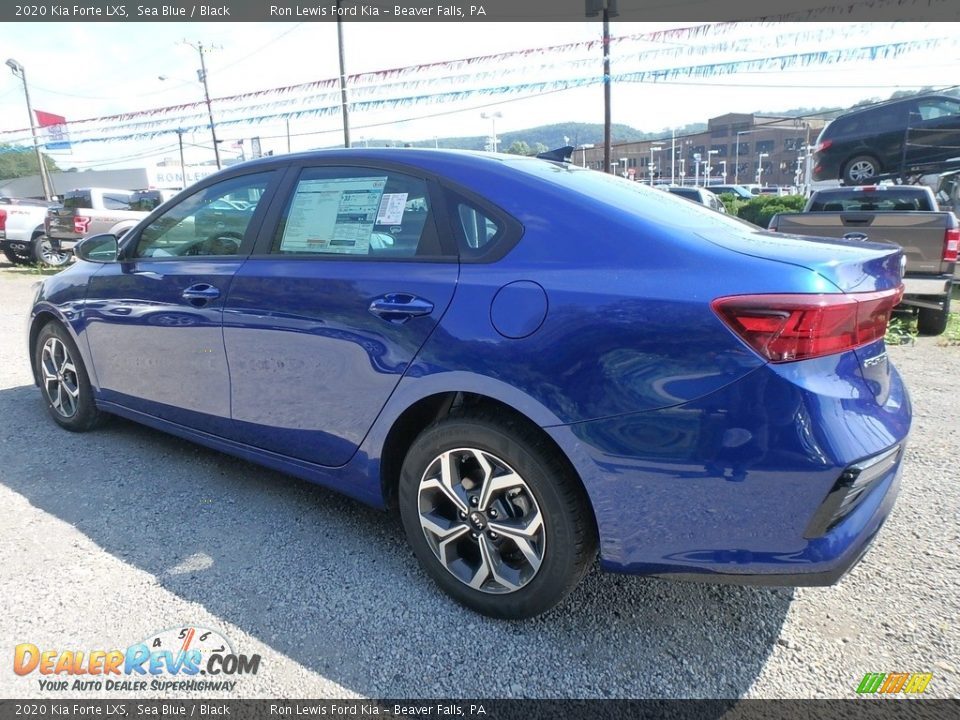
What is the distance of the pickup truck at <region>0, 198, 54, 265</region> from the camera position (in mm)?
14172

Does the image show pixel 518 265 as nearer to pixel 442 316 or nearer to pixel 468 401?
pixel 442 316

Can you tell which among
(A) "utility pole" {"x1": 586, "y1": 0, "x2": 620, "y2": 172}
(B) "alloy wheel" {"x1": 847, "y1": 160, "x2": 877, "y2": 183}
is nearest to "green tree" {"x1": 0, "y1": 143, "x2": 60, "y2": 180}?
(A) "utility pole" {"x1": 586, "y1": 0, "x2": 620, "y2": 172}

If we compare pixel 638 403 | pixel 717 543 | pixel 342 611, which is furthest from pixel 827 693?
pixel 342 611

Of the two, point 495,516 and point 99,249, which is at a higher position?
point 99,249

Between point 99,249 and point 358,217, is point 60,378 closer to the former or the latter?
point 99,249

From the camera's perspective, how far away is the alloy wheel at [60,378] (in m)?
4.09

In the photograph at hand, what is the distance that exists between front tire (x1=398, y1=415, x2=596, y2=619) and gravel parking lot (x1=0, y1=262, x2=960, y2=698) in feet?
0.48

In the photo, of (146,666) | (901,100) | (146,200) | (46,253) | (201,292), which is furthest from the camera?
(146,200)

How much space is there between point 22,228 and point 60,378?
13.0 m

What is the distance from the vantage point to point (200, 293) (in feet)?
10.2

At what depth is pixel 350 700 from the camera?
2016 mm

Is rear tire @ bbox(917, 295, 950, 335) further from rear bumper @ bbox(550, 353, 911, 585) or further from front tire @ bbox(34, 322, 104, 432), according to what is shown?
front tire @ bbox(34, 322, 104, 432)

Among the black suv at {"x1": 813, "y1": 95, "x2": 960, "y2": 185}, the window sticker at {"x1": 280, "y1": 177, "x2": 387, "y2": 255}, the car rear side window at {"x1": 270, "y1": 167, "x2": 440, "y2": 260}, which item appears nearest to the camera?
the car rear side window at {"x1": 270, "y1": 167, "x2": 440, "y2": 260}

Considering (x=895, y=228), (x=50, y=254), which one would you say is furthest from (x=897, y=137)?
(x=50, y=254)
